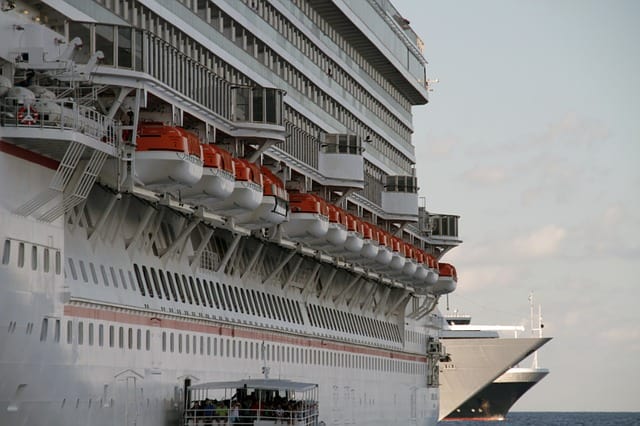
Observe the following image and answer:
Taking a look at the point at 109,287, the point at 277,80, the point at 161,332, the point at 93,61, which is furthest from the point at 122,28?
the point at 277,80

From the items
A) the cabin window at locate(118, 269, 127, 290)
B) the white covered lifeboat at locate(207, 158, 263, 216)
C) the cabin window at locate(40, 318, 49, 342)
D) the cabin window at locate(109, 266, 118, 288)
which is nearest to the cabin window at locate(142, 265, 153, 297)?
the cabin window at locate(118, 269, 127, 290)

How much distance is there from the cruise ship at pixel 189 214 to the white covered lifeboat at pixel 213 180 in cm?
7

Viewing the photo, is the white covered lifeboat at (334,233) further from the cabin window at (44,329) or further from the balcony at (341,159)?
the cabin window at (44,329)

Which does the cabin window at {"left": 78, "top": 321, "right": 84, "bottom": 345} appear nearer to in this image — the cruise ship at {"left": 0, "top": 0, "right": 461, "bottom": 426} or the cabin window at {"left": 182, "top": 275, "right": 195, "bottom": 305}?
the cruise ship at {"left": 0, "top": 0, "right": 461, "bottom": 426}

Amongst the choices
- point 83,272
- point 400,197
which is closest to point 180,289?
point 83,272

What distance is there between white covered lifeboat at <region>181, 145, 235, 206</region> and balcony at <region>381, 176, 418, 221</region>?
32635 millimetres

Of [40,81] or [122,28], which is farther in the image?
[122,28]

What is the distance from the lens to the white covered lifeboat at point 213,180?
148 ft

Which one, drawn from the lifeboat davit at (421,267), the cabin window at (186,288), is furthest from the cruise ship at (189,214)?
the lifeboat davit at (421,267)

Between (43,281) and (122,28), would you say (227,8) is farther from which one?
(43,281)

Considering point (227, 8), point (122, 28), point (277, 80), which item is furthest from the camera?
point (277, 80)

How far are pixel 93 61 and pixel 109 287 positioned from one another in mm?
6983

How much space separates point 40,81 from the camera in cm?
3819

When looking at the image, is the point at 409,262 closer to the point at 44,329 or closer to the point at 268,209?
the point at 268,209
